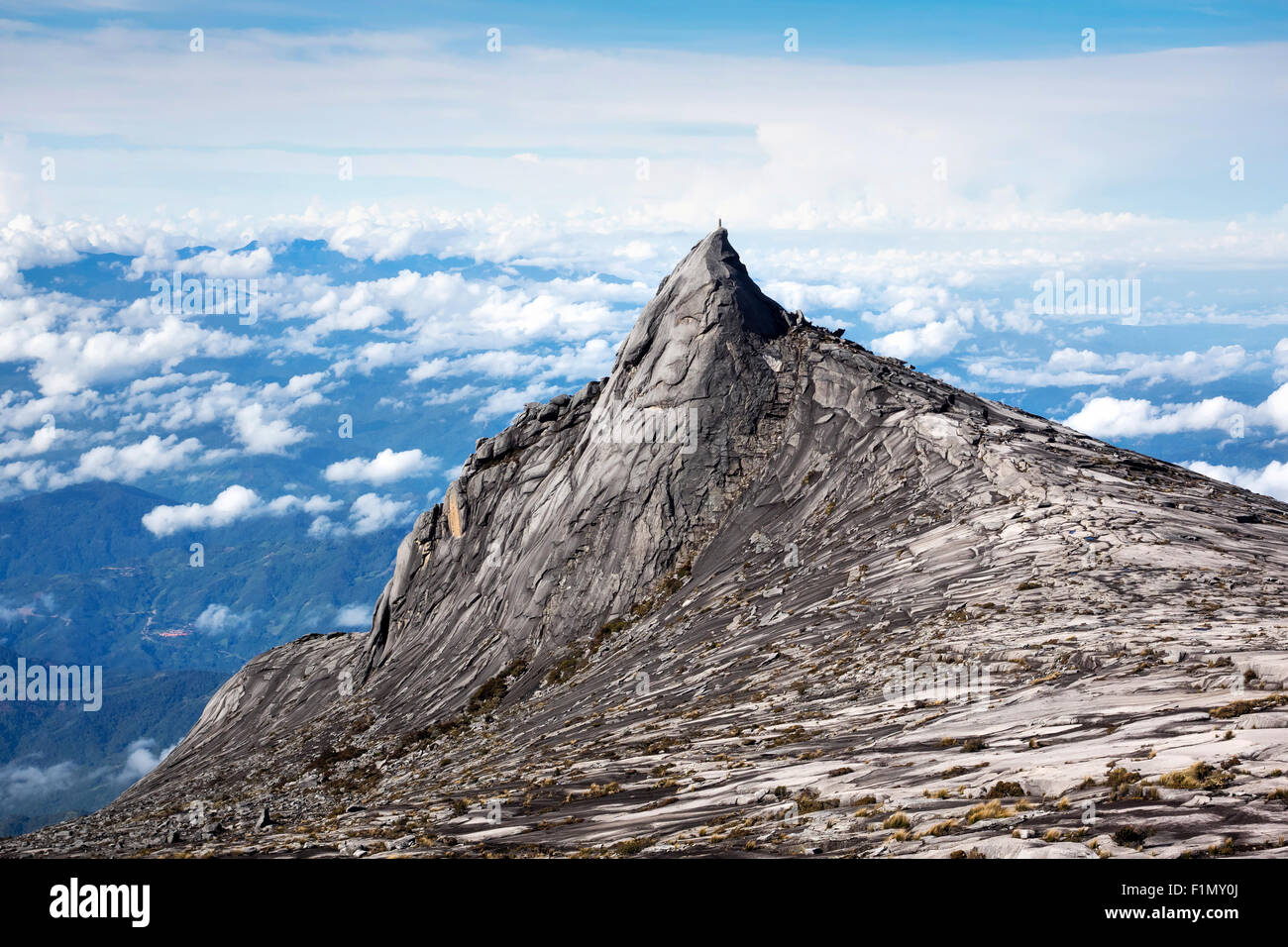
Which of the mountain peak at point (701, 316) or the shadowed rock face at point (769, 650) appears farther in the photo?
the mountain peak at point (701, 316)

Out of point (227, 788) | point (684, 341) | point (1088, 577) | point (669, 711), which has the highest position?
point (684, 341)

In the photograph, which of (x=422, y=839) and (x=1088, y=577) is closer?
(x=422, y=839)

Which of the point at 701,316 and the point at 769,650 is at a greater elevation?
the point at 701,316

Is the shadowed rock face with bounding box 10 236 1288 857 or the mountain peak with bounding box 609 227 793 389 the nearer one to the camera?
the shadowed rock face with bounding box 10 236 1288 857

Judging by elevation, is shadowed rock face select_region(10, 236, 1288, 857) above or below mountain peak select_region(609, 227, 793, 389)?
below

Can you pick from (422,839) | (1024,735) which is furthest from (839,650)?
(422,839)

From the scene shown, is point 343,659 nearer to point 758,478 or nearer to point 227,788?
point 227,788

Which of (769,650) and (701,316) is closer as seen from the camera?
(769,650)

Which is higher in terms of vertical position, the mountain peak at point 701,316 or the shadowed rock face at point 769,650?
the mountain peak at point 701,316
